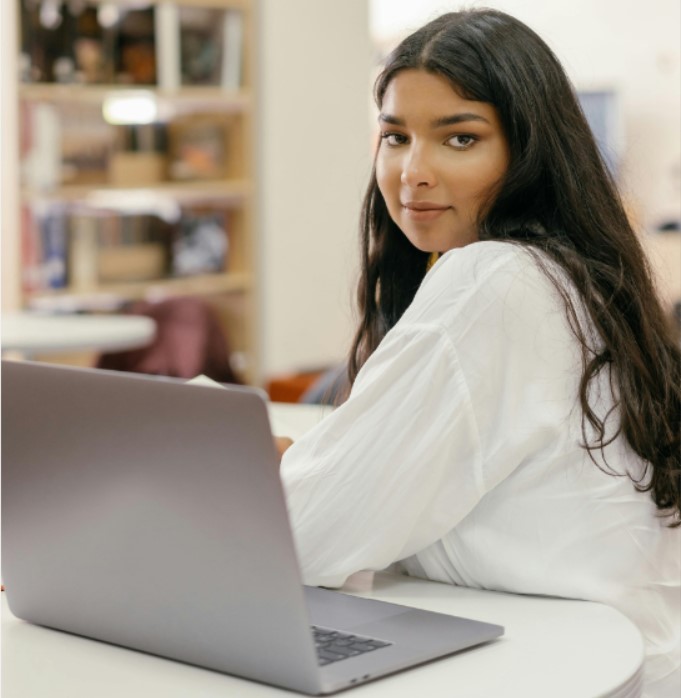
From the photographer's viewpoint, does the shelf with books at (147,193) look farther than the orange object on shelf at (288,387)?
Yes

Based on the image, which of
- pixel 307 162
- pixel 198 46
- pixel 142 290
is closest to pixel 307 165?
pixel 307 162

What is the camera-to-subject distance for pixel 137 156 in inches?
205

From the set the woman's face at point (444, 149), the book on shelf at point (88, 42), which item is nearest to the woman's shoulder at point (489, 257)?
the woman's face at point (444, 149)

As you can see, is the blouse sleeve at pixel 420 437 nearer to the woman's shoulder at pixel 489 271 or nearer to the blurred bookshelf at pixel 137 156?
the woman's shoulder at pixel 489 271

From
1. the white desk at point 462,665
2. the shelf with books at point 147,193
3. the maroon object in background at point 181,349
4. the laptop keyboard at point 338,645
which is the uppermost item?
the laptop keyboard at point 338,645

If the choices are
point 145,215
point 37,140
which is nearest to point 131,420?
point 37,140

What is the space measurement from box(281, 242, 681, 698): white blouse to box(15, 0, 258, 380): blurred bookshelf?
3.71 metres

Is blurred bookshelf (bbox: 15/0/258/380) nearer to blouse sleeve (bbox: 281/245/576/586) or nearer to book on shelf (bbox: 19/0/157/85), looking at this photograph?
book on shelf (bbox: 19/0/157/85)

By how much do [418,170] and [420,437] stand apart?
347 mm

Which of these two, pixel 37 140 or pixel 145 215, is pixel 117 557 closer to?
pixel 37 140

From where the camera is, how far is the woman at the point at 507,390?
49.2 inches

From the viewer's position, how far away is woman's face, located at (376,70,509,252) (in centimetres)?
142

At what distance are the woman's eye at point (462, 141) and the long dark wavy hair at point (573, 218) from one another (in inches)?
1.7

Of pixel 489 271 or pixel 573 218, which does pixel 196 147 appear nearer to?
pixel 573 218
